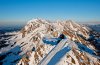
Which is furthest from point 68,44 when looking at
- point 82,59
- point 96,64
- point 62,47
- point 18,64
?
point 18,64

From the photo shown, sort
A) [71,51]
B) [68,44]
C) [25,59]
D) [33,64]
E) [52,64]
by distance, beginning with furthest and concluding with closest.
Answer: [25,59], [33,64], [68,44], [71,51], [52,64]

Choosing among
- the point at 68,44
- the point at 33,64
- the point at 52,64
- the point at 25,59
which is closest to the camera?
the point at 52,64

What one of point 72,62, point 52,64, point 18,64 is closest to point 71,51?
point 72,62

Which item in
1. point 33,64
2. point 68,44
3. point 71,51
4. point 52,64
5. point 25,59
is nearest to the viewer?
point 52,64

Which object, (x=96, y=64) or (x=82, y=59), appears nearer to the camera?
(x=82, y=59)

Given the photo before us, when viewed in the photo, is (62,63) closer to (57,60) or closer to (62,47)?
(57,60)

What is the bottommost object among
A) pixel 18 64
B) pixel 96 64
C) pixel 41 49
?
pixel 18 64

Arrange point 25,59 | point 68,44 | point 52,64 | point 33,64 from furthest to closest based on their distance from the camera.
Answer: point 25,59, point 33,64, point 68,44, point 52,64

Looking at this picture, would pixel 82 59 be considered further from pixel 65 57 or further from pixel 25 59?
pixel 25 59

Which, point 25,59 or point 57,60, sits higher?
point 57,60
